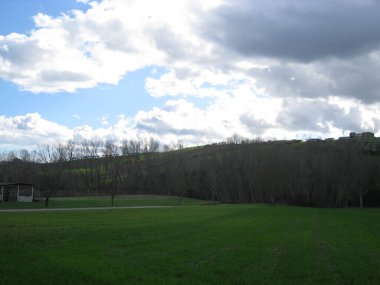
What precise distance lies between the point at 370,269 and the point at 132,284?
7.68 metres

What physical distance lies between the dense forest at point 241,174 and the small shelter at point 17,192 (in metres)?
1.97

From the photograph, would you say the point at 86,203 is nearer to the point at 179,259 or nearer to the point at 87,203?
the point at 87,203

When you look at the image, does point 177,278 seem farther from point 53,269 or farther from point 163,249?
point 163,249

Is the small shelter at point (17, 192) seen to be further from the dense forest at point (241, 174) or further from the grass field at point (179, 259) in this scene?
the grass field at point (179, 259)

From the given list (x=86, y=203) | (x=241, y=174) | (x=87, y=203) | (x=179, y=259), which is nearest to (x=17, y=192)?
(x=86, y=203)

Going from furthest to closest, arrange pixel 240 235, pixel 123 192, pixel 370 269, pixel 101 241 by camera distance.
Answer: pixel 123 192 < pixel 240 235 < pixel 101 241 < pixel 370 269

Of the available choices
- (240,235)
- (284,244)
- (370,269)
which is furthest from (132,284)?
(240,235)

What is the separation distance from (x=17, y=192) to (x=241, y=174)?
5244cm

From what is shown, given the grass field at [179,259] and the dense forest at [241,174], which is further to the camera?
the dense forest at [241,174]

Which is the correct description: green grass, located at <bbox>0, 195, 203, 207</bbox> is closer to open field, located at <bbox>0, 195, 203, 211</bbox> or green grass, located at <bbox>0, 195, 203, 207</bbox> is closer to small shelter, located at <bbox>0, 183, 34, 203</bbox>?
open field, located at <bbox>0, 195, 203, 211</bbox>

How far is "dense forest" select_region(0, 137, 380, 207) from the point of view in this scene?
9027cm

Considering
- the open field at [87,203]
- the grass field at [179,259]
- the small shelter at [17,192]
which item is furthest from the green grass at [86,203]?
the grass field at [179,259]

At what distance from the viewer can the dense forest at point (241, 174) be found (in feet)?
296

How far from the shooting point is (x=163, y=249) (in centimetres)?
1686
